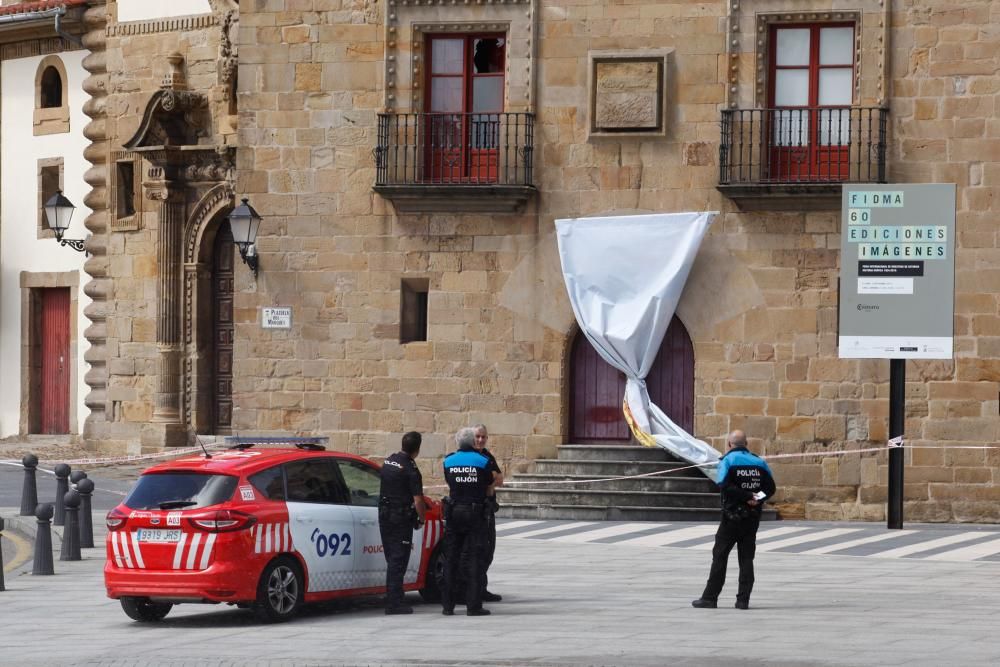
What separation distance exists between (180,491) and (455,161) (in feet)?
36.9

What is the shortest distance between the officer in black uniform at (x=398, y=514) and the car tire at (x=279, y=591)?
2.55ft

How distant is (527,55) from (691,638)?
12.9 m

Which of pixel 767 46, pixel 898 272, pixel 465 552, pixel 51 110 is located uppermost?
pixel 51 110

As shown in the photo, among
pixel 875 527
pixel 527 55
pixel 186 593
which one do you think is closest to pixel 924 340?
pixel 875 527

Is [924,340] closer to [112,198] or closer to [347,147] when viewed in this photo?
[347,147]

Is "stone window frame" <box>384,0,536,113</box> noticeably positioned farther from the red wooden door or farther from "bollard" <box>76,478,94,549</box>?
the red wooden door

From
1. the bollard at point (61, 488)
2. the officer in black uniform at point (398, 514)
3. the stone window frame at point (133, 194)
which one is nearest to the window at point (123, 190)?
the stone window frame at point (133, 194)

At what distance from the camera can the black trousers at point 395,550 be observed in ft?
50.9

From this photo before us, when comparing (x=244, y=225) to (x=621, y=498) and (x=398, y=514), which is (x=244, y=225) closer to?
(x=621, y=498)

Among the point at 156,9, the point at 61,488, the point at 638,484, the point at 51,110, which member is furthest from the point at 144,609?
the point at 51,110

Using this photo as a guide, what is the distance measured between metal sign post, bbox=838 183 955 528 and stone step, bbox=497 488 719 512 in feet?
9.32

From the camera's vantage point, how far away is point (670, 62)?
2488cm

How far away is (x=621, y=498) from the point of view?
2398cm

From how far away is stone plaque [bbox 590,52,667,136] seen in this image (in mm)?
24906
